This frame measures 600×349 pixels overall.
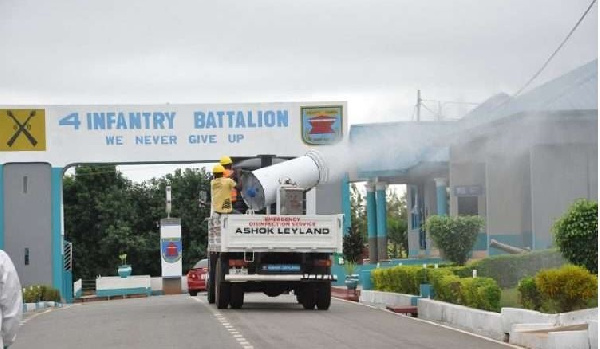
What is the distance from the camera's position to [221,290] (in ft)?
84.7

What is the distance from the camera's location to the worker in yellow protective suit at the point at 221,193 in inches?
1006

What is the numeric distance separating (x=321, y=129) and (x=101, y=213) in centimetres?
3614

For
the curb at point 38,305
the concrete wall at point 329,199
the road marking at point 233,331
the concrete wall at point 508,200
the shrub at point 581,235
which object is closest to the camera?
the road marking at point 233,331

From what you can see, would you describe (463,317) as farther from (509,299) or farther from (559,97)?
(559,97)

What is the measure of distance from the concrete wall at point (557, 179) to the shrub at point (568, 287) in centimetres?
1399

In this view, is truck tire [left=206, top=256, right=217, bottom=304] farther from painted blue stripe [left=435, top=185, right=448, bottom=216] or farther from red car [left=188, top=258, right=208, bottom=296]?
painted blue stripe [left=435, top=185, right=448, bottom=216]

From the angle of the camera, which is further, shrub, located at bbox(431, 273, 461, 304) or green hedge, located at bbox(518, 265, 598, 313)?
shrub, located at bbox(431, 273, 461, 304)

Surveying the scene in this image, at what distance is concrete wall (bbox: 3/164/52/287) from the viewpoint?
152ft

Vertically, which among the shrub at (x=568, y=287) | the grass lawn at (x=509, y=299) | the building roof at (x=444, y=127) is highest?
the building roof at (x=444, y=127)

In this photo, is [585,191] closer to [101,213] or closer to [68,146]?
[68,146]

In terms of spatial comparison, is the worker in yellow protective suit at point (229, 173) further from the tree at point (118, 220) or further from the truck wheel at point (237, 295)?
the tree at point (118, 220)

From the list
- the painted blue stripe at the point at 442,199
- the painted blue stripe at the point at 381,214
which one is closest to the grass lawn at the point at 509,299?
the painted blue stripe at the point at 442,199

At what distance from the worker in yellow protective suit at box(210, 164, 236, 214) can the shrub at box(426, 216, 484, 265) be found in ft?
32.4

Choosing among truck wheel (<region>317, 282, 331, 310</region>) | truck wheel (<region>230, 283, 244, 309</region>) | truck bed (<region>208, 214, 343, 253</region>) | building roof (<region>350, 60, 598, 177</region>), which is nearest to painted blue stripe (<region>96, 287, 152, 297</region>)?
building roof (<region>350, 60, 598, 177</region>)
